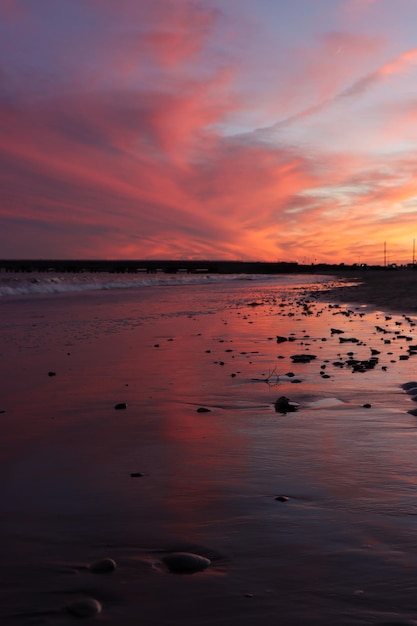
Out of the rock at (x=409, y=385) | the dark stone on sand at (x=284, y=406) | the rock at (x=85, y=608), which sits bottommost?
the rock at (x=85, y=608)

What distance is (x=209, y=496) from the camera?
4.57m

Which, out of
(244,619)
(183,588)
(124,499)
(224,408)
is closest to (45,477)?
(124,499)

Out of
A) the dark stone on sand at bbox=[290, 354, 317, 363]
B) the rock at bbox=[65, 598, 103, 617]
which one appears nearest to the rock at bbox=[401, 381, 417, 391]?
the dark stone on sand at bbox=[290, 354, 317, 363]

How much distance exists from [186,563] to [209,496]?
3.86ft

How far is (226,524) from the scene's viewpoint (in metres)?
4.03

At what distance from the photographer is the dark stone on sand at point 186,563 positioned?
11.1ft

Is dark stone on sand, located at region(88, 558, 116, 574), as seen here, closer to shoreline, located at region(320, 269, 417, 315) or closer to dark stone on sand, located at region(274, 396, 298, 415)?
dark stone on sand, located at region(274, 396, 298, 415)

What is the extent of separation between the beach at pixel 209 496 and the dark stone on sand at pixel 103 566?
0.5 inches

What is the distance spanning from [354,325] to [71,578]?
1805 centimetres

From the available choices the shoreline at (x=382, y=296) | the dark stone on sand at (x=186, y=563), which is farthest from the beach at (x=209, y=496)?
the shoreline at (x=382, y=296)

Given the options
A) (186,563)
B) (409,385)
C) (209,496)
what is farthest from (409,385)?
(186,563)

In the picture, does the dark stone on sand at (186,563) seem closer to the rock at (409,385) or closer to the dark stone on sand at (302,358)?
the rock at (409,385)

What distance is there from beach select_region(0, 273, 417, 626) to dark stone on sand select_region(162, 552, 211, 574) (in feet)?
0.04

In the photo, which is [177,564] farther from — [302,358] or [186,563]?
[302,358]
